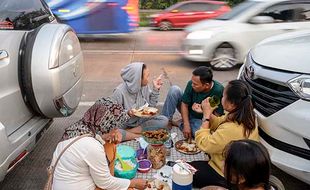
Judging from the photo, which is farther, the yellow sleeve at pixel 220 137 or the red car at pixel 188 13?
the red car at pixel 188 13

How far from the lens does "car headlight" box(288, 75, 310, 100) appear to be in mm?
2579

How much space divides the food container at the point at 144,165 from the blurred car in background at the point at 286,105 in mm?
1040

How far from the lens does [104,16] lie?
35.6 ft

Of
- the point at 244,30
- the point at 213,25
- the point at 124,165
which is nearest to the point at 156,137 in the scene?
the point at 124,165

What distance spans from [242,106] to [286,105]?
0.41m

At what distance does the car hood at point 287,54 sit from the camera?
2.73m

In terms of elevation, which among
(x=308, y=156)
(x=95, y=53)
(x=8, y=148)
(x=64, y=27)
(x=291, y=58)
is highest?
(x=64, y=27)

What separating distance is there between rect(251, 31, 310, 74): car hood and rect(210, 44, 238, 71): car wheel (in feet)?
12.6

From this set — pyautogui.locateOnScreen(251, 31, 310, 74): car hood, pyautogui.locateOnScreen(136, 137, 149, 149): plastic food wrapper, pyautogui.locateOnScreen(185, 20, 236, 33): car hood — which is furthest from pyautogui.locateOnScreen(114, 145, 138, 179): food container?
pyautogui.locateOnScreen(185, 20, 236, 33): car hood

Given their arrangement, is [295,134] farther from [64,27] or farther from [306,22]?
[306,22]

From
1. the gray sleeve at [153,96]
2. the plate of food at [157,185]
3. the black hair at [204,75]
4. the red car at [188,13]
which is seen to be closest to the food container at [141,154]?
the plate of food at [157,185]

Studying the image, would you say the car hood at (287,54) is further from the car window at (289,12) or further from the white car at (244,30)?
the car window at (289,12)

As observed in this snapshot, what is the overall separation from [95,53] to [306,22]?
5451 millimetres

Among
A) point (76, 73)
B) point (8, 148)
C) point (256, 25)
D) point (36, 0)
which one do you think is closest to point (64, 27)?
point (76, 73)
